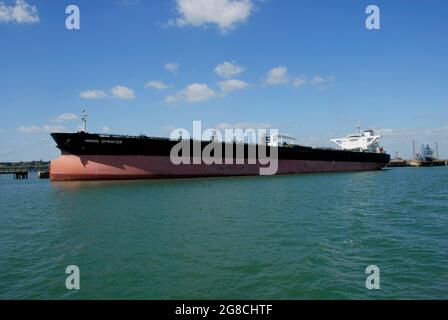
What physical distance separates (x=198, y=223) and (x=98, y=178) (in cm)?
2193

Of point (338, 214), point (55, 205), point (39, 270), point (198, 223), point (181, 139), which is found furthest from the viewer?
A: point (181, 139)

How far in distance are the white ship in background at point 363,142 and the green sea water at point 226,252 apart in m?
59.1

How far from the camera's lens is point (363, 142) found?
7044cm

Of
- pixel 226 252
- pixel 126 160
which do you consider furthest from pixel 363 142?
pixel 226 252

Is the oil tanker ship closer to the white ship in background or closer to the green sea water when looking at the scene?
the green sea water

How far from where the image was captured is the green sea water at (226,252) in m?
6.15

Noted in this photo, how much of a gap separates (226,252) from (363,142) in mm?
70237

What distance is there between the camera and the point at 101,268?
7.35 meters

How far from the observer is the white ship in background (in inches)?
2744

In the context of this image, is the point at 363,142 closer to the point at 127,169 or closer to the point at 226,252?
the point at 127,169
